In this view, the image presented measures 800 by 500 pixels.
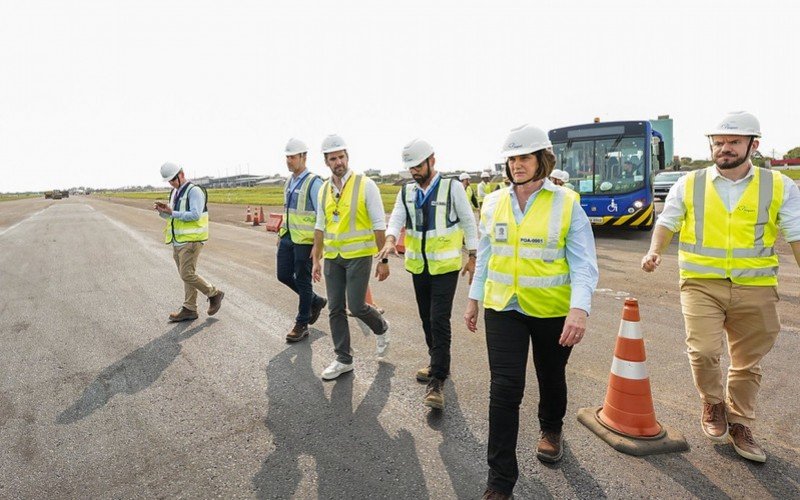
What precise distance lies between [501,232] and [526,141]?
0.51 m

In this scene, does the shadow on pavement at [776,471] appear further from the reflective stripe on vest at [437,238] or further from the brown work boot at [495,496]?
the reflective stripe on vest at [437,238]

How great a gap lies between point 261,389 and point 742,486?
3285mm

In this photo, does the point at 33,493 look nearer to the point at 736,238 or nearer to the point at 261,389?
the point at 261,389

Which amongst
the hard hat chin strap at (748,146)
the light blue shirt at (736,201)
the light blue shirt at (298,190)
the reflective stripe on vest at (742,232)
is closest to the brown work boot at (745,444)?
the reflective stripe on vest at (742,232)

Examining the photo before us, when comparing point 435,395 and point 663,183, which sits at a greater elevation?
point 663,183

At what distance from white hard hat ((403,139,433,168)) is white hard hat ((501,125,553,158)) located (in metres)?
1.18

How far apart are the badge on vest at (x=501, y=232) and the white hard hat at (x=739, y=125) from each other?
59.1 inches

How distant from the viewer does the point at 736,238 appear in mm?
2830

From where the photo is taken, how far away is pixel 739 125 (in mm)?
2799

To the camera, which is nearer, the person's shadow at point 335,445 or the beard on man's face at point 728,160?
the person's shadow at point 335,445

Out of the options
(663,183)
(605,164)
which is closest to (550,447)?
(605,164)

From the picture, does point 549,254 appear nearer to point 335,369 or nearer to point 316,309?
point 335,369

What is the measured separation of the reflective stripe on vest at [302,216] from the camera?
4934mm

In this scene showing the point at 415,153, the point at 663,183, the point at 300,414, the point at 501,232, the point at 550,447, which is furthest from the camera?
the point at 663,183
